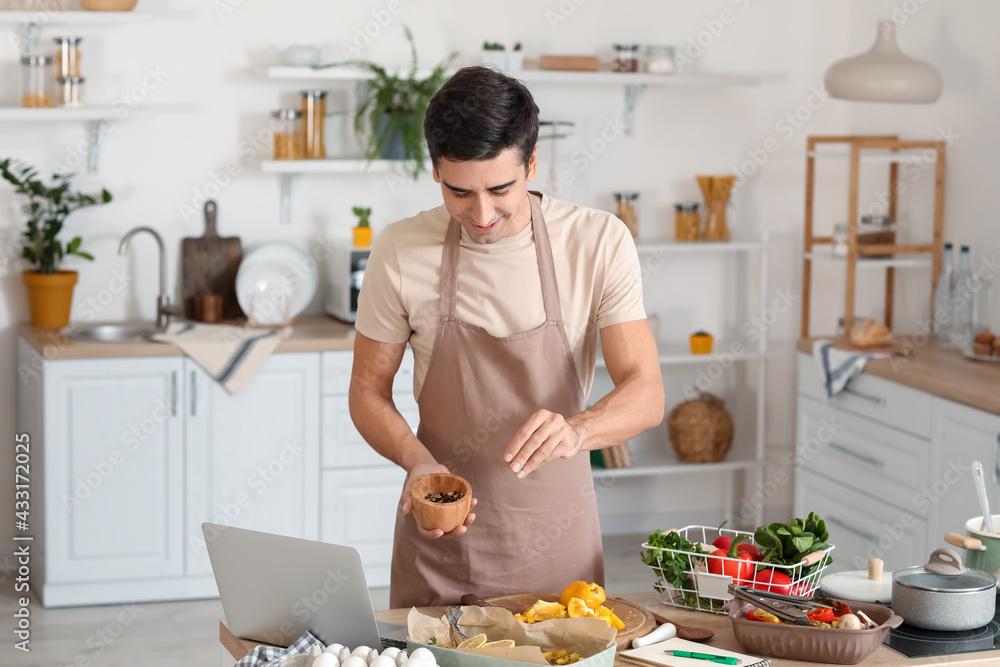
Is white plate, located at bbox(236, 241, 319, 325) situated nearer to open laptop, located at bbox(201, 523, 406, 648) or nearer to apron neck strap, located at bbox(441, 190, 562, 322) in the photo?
apron neck strap, located at bbox(441, 190, 562, 322)

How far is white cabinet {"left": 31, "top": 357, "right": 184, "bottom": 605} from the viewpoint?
3.54 meters

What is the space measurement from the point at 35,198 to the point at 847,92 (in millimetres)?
2797

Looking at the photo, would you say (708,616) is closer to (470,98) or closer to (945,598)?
(945,598)

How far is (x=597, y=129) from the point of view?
4.35 m

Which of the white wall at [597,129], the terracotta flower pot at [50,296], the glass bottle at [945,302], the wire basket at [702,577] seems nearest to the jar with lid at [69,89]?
the white wall at [597,129]

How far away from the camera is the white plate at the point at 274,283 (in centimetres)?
392

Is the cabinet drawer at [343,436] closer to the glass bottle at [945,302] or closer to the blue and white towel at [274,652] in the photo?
the glass bottle at [945,302]

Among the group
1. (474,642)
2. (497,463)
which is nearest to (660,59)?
(497,463)

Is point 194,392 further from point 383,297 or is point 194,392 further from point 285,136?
point 383,297

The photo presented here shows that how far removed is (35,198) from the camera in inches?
153

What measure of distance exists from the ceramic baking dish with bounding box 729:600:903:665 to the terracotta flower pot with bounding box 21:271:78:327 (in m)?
2.96

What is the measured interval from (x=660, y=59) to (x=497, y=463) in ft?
8.78

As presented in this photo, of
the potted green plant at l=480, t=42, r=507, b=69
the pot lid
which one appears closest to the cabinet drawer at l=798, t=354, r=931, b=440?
the potted green plant at l=480, t=42, r=507, b=69

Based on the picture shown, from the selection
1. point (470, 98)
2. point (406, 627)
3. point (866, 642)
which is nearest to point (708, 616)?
point (866, 642)
